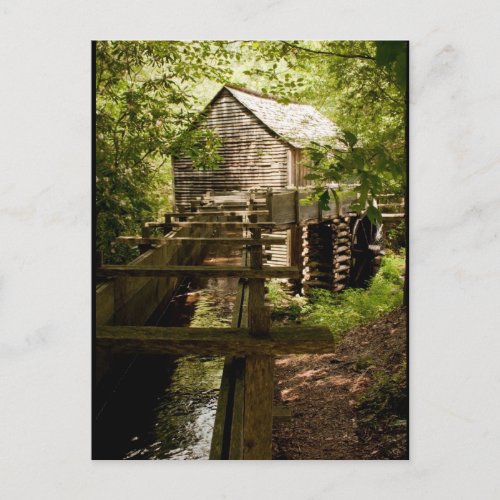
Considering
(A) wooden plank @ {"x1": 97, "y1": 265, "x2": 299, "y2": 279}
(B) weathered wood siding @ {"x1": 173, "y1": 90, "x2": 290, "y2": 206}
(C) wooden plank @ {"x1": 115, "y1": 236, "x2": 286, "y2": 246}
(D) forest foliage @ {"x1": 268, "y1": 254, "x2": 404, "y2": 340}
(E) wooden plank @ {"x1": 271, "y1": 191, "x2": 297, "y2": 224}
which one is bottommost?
(D) forest foliage @ {"x1": 268, "y1": 254, "x2": 404, "y2": 340}

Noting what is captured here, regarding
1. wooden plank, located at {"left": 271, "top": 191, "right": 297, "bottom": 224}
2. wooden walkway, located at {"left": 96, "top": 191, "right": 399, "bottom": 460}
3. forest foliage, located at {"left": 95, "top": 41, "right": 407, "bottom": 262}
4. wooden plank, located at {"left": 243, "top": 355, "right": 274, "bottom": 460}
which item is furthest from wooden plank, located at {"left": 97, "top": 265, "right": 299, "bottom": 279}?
wooden plank, located at {"left": 271, "top": 191, "right": 297, "bottom": 224}

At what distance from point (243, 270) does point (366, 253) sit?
6.23 feet

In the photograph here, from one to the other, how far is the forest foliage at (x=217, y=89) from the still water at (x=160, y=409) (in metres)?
0.85

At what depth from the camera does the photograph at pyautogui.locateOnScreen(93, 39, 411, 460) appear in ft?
7.11

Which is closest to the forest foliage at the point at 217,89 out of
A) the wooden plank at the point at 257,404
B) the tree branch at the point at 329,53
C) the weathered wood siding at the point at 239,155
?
the tree branch at the point at 329,53

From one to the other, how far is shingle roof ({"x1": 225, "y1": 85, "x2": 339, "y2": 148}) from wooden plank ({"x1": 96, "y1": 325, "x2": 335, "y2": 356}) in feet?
3.45

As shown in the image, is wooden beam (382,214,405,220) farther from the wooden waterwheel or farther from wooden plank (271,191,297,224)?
wooden plank (271,191,297,224)

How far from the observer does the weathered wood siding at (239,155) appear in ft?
10.9

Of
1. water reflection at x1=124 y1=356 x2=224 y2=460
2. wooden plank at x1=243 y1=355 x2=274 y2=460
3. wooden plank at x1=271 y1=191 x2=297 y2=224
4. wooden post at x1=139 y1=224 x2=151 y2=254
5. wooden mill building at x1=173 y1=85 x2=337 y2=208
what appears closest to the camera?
wooden plank at x1=243 y1=355 x2=274 y2=460

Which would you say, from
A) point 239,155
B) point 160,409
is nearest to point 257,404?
point 160,409

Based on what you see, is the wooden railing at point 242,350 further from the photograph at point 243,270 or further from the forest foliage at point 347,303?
the forest foliage at point 347,303

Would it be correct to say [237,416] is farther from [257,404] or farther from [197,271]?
[197,271]
